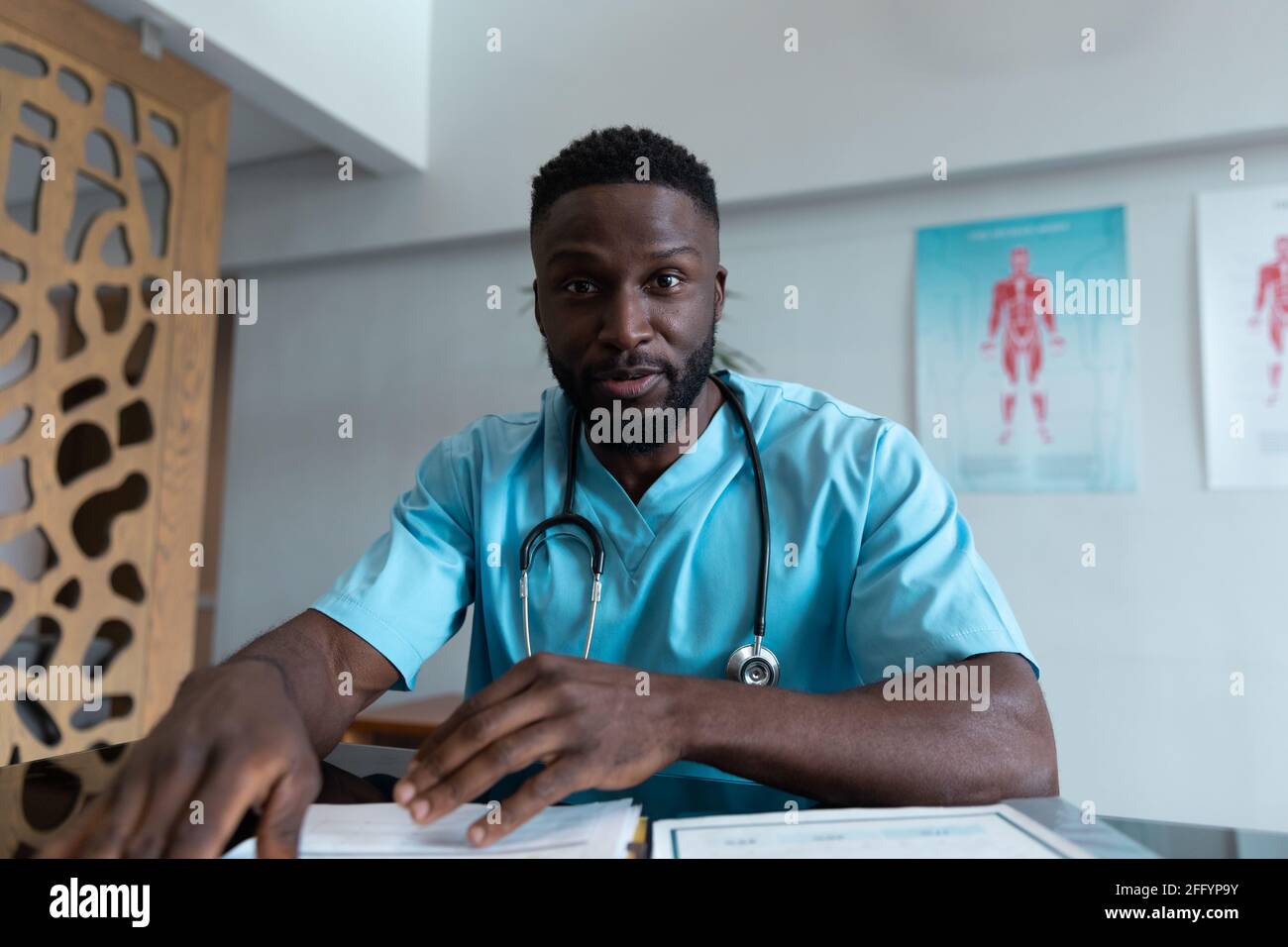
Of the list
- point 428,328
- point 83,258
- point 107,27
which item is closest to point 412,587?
point 83,258

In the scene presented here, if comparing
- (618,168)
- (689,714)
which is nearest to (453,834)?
(689,714)

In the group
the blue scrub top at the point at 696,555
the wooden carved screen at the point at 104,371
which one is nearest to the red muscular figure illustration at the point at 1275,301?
the blue scrub top at the point at 696,555

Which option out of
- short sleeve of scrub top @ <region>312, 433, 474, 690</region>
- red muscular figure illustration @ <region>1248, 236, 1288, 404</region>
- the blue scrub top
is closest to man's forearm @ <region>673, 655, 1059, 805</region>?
the blue scrub top

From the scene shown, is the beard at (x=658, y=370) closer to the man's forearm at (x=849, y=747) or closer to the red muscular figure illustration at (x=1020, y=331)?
the man's forearm at (x=849, y=747)

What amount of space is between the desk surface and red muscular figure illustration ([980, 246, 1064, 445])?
1829 millimetres

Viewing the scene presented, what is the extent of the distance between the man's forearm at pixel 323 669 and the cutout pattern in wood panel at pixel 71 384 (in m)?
1.49

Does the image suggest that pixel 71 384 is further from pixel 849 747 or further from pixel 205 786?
pixel 849 747

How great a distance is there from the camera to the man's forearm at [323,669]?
0.83m

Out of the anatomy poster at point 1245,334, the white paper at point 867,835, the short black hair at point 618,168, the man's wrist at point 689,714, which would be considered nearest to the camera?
the white paper at point 867,835

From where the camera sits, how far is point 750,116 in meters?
2.61
